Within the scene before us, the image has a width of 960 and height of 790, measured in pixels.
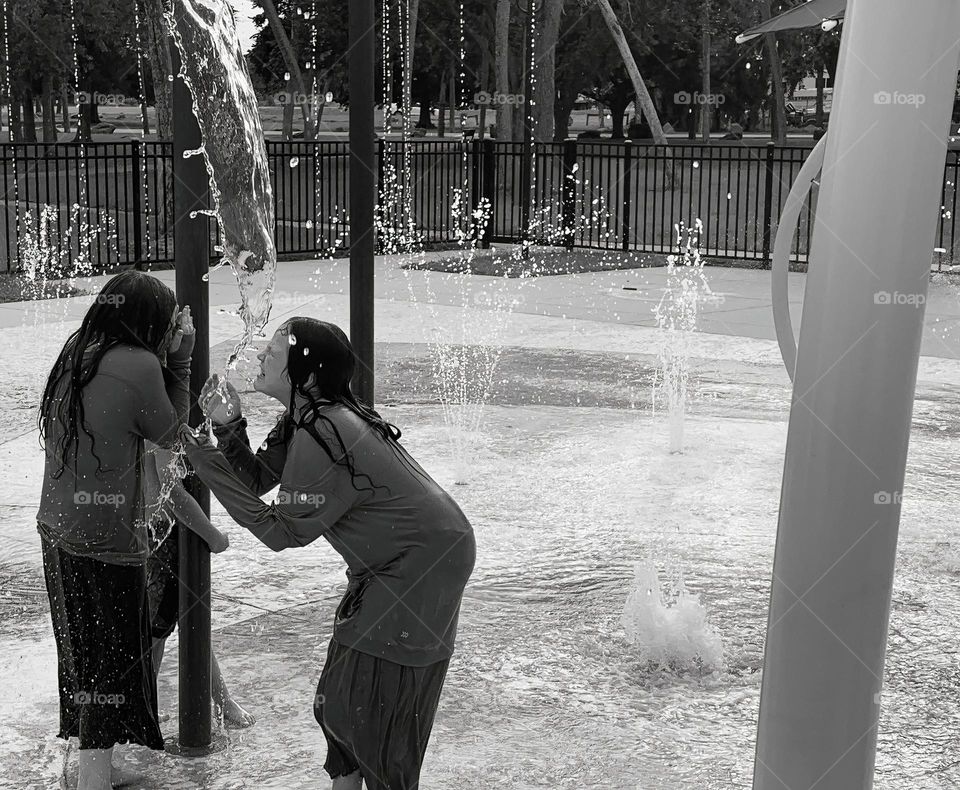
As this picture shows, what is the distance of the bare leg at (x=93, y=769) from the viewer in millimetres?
3746

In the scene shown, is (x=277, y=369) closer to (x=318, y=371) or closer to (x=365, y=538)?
(x=318, y=371)

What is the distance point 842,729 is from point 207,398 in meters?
2.10

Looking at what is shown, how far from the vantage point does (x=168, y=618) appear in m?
4.12

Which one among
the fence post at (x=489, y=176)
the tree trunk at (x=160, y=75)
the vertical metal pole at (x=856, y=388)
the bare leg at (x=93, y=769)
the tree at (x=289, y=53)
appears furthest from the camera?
the tree at (x=289, y=53)

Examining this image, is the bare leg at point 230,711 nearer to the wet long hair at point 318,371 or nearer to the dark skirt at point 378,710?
the dark skirt at point 378,710

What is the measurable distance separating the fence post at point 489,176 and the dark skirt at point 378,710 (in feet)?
52.9

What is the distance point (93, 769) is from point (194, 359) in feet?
3.92

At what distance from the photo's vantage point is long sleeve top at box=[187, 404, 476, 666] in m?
3.19

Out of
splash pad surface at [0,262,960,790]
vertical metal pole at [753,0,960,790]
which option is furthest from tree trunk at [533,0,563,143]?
vertical metal pole at [753,0,960,790]

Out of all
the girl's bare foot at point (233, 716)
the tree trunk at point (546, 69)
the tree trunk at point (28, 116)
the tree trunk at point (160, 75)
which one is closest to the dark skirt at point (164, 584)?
the girl's bare foot at point (233, 716)

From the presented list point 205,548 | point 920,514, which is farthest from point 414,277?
point 205,548

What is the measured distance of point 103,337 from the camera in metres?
3.67

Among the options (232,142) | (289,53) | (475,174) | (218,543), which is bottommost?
(218,543)

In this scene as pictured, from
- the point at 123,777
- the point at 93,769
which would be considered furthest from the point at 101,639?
the point at 123,777
